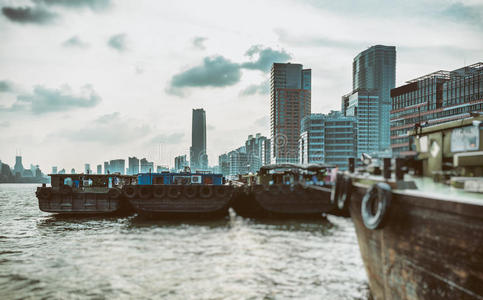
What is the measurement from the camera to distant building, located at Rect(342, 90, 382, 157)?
17800 centimetres

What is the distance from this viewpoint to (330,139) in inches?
5438

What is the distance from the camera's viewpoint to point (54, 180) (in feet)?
128

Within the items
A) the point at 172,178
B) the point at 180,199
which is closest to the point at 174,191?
the point at 180,199

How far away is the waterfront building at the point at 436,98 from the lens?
3068 inches

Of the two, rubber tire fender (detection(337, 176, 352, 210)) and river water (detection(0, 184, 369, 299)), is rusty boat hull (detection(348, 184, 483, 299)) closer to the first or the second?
rubber tire fender (detection(337, 176, 352, 210))

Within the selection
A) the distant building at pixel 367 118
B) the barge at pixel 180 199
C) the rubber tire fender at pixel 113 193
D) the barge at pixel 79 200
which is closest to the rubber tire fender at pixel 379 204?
the barge at pixel 180 199

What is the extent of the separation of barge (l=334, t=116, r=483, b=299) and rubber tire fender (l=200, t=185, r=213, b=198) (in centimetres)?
2366

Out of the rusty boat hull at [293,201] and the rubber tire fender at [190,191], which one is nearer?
the rubber tire fender at [190,191]

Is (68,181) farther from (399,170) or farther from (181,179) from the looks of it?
(399,170)

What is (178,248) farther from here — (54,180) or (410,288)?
(54,180)

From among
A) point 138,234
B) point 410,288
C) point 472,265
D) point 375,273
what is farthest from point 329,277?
point 138,234

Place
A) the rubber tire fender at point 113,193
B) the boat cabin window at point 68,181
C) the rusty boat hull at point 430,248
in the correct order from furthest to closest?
the boat cabin window at point 68,181 < the rubber tire fender at point 113,193 < the rusty boat hull at point 430,248

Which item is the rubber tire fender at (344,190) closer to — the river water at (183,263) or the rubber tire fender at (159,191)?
the river water at (183,263)

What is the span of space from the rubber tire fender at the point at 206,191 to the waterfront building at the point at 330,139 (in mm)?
108214
